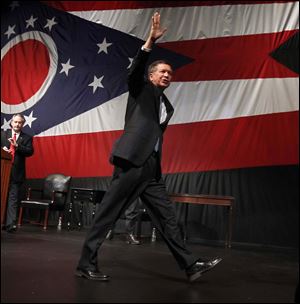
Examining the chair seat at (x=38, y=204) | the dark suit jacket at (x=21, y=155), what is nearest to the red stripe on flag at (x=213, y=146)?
the chair seat at (x=38, y=204)

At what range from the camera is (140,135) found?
8.50 feet

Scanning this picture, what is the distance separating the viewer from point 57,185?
641 centimetres

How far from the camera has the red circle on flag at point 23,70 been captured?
7305 mm

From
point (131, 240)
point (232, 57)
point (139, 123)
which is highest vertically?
point (232, 57)

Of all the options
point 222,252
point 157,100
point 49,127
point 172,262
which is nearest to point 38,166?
point 49,127

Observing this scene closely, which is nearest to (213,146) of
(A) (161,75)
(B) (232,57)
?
(B) (232,57)

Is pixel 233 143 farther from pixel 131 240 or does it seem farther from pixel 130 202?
pixel 130 202

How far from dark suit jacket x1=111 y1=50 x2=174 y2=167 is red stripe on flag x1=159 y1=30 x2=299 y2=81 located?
3.46 meters

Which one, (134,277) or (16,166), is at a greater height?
(16,166)

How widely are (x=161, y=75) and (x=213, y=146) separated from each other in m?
3.27

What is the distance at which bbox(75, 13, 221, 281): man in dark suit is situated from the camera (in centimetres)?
257

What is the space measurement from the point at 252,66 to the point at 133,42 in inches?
73.7

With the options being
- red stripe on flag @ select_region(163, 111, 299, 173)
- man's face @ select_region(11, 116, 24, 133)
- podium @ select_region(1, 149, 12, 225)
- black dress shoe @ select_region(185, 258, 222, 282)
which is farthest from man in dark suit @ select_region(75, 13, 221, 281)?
red stripe on flag @ select_region(163, 111, 299, 173)

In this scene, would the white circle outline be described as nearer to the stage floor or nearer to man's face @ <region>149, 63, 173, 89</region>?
the stage floor
